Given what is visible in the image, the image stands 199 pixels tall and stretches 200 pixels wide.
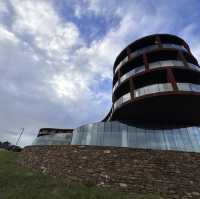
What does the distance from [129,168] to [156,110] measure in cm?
907

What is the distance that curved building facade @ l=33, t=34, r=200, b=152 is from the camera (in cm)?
1744

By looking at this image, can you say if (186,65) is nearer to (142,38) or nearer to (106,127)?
(142,38)

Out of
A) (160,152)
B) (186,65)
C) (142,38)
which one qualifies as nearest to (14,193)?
(160,152)

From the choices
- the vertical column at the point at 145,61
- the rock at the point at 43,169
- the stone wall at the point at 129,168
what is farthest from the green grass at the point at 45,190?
the vertical column at the point at 145,61

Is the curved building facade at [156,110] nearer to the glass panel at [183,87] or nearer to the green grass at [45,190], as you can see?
the glass panel at [183,87]

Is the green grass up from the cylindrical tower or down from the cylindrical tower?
down

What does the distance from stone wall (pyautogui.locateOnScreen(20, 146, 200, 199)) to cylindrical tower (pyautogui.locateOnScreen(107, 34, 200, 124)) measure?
20.5ft

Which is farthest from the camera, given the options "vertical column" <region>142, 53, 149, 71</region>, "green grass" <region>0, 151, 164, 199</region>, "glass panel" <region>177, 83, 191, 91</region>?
"vertical column" <region>142, 53, 149, 71</region>

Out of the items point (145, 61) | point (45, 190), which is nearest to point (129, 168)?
point (45, 190)

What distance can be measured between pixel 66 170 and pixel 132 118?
37.5 feet

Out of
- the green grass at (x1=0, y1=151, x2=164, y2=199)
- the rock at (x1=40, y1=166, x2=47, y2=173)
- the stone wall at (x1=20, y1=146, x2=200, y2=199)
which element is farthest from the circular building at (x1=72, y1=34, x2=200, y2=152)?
the green grass at (x1=0, y1=151, x2=164, y2=199)

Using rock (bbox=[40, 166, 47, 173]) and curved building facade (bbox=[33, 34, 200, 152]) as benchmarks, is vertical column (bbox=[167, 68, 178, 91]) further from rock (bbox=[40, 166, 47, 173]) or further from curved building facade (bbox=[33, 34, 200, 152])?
rock (bbox=[40, 166, 47, 173])

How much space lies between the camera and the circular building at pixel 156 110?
17.5 metres

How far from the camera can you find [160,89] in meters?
18.8
